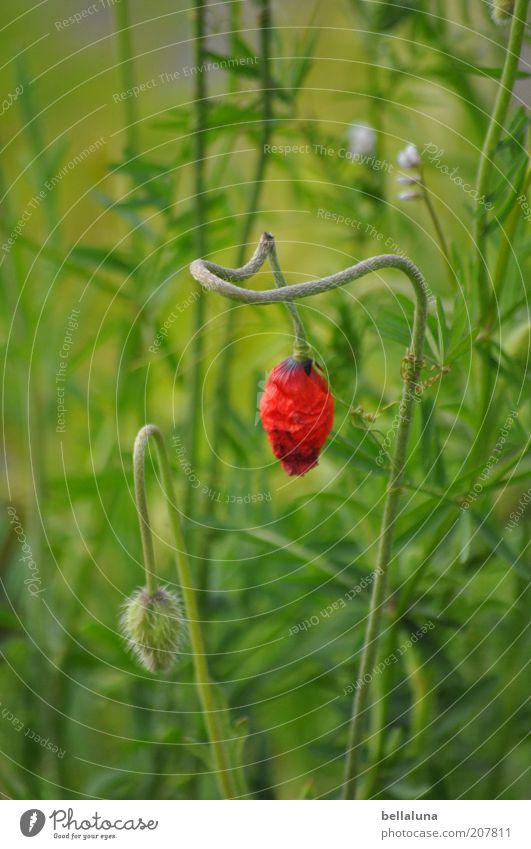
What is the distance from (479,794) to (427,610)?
19 centimetres

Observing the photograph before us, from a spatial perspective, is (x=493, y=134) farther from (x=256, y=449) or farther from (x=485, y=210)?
(x=256, y=449)

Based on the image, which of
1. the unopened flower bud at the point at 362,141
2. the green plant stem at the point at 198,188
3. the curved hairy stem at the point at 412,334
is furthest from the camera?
the unopened flower bud at the point at 362,141

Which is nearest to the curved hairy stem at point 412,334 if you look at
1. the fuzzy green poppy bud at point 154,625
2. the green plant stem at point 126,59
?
the fuzzy green poppy bud at point 154,625

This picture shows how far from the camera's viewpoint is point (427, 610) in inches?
23.5

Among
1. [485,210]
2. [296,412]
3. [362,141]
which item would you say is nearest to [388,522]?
[296,412]

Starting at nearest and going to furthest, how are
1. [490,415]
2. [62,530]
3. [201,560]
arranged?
[490,415] < [201,560] < [62,530]

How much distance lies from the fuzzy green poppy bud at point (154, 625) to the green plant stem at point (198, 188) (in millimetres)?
158

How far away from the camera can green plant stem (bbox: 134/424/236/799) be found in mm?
455

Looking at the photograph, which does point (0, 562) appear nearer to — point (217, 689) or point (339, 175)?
point (217, 689)

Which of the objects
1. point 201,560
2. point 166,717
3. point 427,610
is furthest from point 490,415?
point 166,717

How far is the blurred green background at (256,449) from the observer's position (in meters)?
0.60
